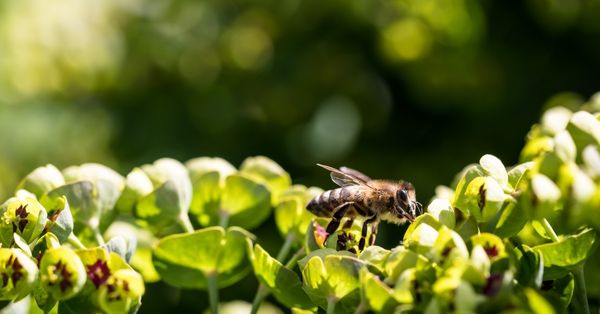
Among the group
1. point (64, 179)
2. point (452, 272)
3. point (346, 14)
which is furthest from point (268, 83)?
point (452, 272)

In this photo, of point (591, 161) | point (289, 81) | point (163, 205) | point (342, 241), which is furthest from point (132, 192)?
point (289, 81)

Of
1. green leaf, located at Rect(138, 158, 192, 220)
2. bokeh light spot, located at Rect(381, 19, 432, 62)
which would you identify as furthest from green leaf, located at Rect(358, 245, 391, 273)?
bokeh light spot, located at Rect(381, 19, 432, 62)

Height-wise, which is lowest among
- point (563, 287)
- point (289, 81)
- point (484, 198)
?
point (289, 81)

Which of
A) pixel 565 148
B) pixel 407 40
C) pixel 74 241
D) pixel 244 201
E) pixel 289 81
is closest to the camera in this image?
pixel 565 148

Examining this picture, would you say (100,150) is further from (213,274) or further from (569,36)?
(213,274)

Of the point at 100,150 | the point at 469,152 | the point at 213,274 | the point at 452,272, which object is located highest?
the point at 452,272

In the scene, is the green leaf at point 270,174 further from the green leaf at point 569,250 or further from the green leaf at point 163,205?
the green leaf at point 569,250

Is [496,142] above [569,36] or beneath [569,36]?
beneath

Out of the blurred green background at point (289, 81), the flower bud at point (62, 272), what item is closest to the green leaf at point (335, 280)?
the flower bud at point (62, 272)

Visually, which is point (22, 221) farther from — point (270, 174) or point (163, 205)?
point (270, 174)
